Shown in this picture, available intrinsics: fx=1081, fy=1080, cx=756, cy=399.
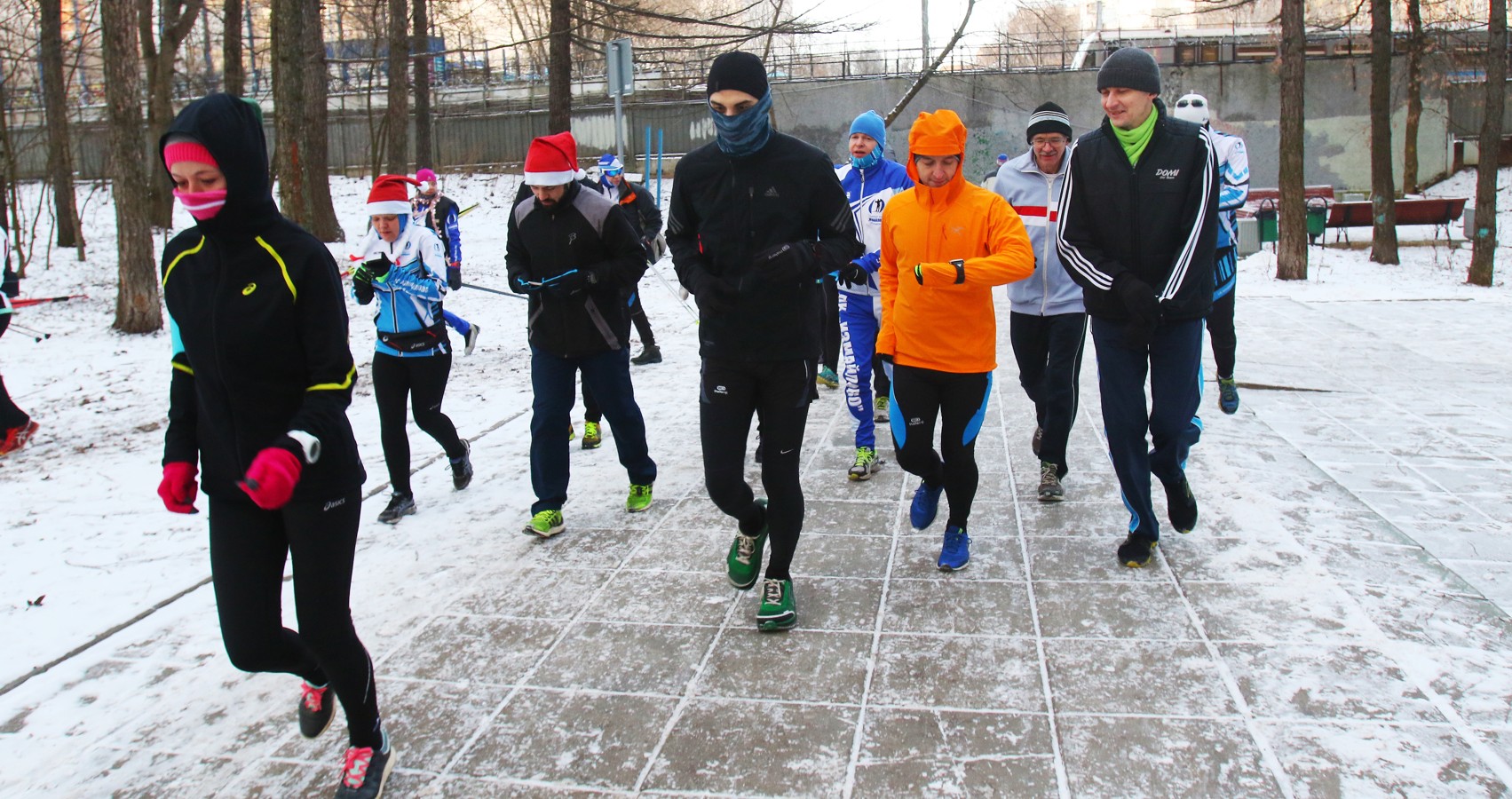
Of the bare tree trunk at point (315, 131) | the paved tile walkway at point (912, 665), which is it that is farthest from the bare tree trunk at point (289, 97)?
the paved tile walkway at point (912, 665)

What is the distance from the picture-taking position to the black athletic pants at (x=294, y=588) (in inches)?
115


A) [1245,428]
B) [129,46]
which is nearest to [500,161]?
[129,46]

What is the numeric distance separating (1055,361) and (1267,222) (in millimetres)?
18037

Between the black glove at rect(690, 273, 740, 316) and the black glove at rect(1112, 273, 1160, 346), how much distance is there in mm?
1570

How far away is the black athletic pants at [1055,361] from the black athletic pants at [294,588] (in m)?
3.80

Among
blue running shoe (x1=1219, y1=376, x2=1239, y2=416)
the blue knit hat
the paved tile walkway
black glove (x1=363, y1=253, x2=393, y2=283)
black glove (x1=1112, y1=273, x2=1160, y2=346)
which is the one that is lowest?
the paved tile walkway

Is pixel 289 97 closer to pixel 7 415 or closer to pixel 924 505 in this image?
pixel 7 415

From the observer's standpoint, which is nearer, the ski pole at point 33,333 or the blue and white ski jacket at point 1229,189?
the blue and white ski jacket at point 1229,189

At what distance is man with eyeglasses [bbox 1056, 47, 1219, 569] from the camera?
4.35 meters

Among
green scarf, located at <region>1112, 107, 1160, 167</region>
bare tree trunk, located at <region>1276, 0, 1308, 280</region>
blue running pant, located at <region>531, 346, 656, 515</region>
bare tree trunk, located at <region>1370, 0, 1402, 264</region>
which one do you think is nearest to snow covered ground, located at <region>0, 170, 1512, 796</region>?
blue running pant, located at <region>531, 346, 656, 515</region>

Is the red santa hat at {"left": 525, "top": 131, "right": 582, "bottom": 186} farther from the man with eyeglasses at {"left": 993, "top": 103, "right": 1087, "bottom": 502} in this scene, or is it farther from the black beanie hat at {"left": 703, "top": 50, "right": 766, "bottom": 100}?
the man with eyeglasses at {"left": 993, "top": 103, "right": 1087, "bottom": 502}

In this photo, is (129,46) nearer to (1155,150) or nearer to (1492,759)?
(1155,150)

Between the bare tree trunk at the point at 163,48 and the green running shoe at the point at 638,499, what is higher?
the bare tree trunk at the point at 163,48

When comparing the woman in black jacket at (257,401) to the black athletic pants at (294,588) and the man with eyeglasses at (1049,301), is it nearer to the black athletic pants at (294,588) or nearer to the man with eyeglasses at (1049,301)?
the black athletic pants at (294,588)
